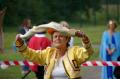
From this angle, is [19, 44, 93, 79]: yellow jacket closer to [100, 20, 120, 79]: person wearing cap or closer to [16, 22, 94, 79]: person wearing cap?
[16, 22, 94, 79]: person wearing cap

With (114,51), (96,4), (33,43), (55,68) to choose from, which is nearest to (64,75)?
(55,68)

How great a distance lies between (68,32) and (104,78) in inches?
288

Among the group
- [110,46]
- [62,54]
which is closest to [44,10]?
[110,46]

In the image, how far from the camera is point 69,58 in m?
6.30

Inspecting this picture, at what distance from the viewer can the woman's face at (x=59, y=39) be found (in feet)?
20.6

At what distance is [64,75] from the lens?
6.21m

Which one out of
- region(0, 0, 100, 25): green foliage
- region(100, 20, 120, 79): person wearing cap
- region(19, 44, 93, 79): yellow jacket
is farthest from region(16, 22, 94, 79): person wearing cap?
region(0, 0, 100, 25): green foliage

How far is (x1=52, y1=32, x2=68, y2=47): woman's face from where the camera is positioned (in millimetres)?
6285

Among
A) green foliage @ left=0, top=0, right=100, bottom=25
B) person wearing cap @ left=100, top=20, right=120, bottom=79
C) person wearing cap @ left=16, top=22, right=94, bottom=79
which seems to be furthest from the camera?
green foliage @ left=0, top=0, right=100, bottom=25

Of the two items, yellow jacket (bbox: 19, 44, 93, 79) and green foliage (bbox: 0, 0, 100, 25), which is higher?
yellow jacket (bbox: 19, 44, 93, 79)

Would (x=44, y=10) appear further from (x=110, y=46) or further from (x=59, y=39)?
(x=59, y=39)

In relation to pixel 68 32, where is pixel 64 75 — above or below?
below

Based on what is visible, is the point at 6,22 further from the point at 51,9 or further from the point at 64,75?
the point at 64,75

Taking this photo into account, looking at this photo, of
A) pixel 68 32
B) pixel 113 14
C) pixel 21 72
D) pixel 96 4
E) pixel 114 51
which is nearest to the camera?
pixel 68 32
